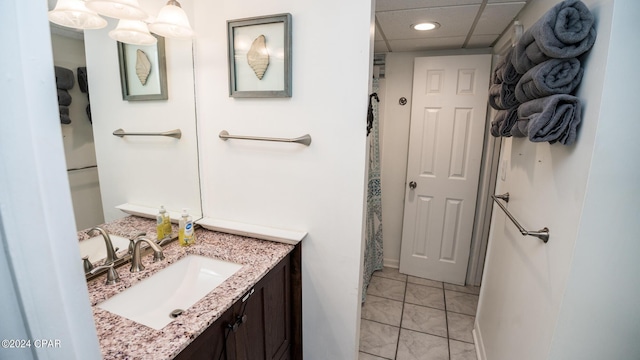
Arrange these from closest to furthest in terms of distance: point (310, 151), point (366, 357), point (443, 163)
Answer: point (310, 151) → point (366, 357) → point (443, 163)

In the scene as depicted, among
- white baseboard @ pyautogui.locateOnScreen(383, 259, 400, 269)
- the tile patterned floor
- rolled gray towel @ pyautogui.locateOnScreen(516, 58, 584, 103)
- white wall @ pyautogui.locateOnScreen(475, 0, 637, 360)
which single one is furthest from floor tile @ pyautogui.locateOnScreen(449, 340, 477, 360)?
rolled gray towel @ pyautogui.locateOnScreen(516, 58, 584, 103)

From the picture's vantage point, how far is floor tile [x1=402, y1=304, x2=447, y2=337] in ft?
6.95

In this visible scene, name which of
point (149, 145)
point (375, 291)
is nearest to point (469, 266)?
point (375, 291)

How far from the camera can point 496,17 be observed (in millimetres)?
1725

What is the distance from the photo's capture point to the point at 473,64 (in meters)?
2.33

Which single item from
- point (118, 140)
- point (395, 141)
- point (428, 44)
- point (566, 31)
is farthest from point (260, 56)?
point (395, 141)

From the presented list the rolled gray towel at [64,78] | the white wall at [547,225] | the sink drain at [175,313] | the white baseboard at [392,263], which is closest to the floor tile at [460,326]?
the white wall at [547,225]

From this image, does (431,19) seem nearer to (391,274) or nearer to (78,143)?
(78,143)

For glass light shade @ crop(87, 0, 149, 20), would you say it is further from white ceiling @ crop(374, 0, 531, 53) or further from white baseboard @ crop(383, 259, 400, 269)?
white baseboard @ crop(383, 259, 400, 269)

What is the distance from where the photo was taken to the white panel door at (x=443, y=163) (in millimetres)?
2381

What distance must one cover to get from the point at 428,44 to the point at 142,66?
208cm

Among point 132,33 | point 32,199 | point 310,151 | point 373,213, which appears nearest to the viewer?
point 32,199

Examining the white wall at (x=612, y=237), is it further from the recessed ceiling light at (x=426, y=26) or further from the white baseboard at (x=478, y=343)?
the recessed ceiling light at (x=426, y=26)

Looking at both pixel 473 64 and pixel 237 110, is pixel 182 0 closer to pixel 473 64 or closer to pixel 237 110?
pixel 237 110
